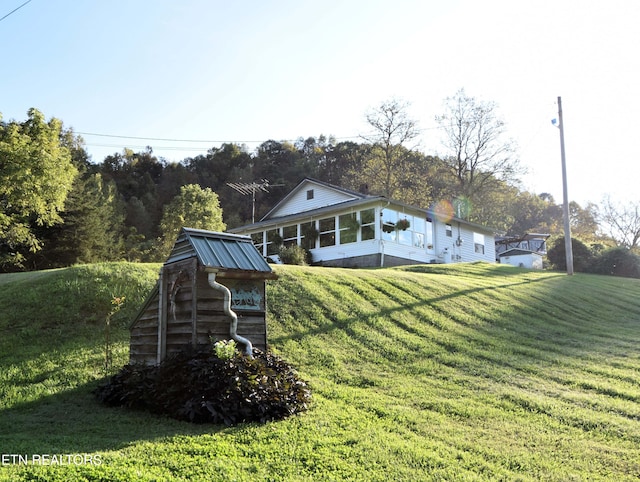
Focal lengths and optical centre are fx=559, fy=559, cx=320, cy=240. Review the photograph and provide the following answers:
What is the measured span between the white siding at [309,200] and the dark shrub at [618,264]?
1780 cm

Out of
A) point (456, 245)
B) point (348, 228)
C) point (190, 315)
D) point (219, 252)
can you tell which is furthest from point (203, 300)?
point (456, 245)

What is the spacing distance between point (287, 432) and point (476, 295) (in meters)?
11.3

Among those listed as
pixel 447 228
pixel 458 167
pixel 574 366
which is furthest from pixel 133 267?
pixel 458 167

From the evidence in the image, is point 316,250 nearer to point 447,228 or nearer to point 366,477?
point 447,228

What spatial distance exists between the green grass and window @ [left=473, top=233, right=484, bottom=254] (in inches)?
648

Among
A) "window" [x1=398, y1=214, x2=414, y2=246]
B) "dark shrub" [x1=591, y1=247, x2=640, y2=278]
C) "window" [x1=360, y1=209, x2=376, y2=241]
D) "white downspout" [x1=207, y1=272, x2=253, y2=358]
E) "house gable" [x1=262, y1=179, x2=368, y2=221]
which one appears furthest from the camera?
"dark shrub" [x1=591, y1=247, x2=640, y2=278]

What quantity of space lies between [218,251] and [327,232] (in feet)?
67.0

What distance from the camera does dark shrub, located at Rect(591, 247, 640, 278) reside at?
34.3 meters

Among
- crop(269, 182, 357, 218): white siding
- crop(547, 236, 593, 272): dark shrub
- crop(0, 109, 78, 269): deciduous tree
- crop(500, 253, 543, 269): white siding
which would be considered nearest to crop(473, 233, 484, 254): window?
crop(547, 236, 593, 272): dark shrub

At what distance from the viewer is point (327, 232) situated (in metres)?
27.8

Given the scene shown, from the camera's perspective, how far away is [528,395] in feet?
25.2

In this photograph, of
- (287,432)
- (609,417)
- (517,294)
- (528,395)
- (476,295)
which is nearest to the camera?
(287,432)

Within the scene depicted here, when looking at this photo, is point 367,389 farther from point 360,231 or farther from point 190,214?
point 190,214

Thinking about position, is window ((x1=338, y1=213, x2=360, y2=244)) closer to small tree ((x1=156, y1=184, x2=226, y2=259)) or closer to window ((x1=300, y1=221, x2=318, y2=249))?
window ((x1=300, y1=221, x2=318, y2=249))
